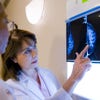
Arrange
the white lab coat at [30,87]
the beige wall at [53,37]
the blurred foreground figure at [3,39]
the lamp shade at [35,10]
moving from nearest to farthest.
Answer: the blurred foreground figure at [3,39]
the white lab coat at [30,87]
the beige wall at [53,37]
the lamp shade at [35,10]

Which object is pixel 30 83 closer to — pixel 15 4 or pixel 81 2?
pixel 81 2

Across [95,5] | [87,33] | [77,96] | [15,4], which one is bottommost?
[77,96]

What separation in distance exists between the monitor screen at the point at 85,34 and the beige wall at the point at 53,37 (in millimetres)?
175

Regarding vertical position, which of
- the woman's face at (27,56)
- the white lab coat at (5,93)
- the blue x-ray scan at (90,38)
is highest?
the blue x-ray scan at (90,38)

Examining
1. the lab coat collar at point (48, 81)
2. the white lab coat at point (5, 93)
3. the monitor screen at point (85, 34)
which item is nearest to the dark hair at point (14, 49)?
the lab coat collar at point (48, 81)

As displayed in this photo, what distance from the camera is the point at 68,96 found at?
1.26 meters

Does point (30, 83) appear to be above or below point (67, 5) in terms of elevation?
below

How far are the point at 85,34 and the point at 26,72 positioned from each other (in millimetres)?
540

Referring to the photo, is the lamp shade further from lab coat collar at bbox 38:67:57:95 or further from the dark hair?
lab coat collar at bbox 38:67:57:95

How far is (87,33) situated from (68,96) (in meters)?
0.36

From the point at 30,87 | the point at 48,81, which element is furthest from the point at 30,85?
the point at 48,81

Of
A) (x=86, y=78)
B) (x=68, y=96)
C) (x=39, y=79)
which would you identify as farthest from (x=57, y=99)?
(x=39, y=79)

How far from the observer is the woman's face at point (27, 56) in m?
1.45

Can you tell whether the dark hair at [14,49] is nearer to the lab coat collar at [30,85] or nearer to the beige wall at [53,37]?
the lab coat collar at [30,85]
